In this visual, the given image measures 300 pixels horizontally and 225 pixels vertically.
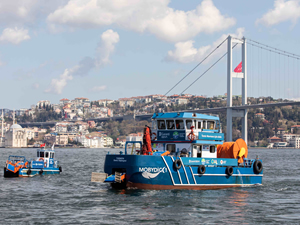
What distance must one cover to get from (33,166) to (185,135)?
15.8 metres

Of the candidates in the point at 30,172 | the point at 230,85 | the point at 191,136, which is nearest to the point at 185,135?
the point at 191,136

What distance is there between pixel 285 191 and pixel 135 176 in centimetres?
973

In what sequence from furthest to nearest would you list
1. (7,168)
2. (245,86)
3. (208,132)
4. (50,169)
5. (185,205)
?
(245,86)
(50,169)
(7,168)
(208,132)
(185,205)

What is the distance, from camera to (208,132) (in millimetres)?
28312

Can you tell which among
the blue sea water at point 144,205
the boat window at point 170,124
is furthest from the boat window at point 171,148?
the blue sea water at point 144,205

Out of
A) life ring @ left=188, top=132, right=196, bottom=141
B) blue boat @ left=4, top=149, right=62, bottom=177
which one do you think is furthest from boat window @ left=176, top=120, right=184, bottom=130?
blue boat @ left=4, top=149, right=62, bottom=177

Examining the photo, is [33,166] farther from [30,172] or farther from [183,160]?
[183,160]

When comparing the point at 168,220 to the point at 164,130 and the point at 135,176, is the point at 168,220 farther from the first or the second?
the point at 164,130

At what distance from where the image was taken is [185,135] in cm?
2800

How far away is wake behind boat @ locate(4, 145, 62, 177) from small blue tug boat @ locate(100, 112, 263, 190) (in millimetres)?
12806

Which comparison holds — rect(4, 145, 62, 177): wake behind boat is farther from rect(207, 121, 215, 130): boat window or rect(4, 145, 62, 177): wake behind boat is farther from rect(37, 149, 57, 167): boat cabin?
rect(207, 121, 215, 130): boat window

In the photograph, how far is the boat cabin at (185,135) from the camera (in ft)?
91.4

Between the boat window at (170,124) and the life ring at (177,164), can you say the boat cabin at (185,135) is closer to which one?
the boat window at (170,124)

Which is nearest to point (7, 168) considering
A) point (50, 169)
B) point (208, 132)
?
point (50, 169)
